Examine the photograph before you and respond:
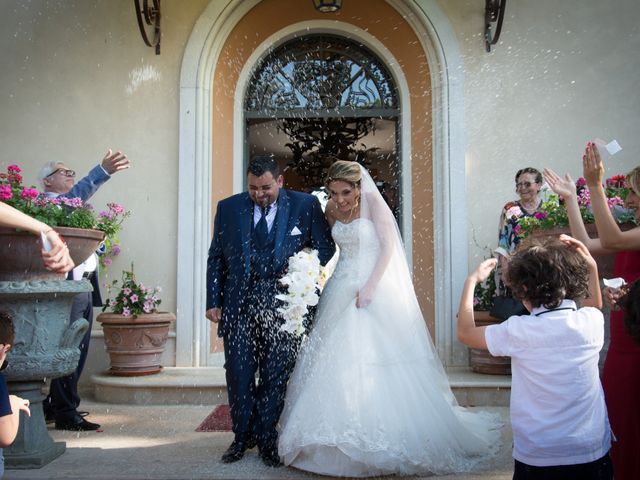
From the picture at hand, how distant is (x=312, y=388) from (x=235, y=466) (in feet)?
2.25

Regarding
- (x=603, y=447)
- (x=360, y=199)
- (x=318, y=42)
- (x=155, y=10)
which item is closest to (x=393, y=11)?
(x=318, y=42)

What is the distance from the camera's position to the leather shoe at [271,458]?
399cm

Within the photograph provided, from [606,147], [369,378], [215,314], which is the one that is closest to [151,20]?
[215,314]

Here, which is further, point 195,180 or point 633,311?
point 195,180

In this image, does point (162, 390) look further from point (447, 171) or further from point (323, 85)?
point (323, 85)

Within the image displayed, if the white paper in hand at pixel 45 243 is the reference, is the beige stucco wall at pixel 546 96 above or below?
above

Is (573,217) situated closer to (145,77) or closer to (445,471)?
(445,471)

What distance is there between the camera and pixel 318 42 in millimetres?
7723

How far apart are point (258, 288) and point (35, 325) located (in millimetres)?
1337

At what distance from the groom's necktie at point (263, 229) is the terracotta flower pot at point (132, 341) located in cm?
253

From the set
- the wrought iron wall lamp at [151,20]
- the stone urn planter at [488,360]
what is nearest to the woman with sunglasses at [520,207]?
the stone urn planter at [488,360]

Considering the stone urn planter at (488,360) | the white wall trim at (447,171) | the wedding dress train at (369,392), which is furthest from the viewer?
the white wall trim at (447,171)

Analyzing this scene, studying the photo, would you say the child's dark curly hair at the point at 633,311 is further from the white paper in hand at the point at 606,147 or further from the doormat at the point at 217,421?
the doormat at the point at 217,421

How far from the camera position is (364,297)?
4117mm
